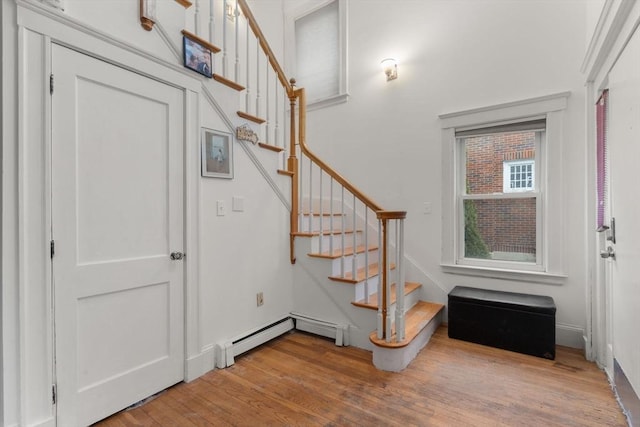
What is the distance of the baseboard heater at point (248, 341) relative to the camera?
226 centimetres

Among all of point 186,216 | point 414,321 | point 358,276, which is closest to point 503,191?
point 414,321

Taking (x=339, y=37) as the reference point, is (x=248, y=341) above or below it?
below

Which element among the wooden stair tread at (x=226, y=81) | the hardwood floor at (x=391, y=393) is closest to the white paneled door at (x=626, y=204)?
the hardwood floor at (x=391, y=393)

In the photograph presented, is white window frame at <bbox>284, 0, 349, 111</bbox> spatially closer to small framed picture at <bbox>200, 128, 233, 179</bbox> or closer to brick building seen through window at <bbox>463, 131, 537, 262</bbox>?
brick building seen through window at <bbox>463, 131, 537, 262</bbox>

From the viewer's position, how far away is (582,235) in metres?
2.55

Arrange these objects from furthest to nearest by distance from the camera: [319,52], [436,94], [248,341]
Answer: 1. [319,52]
2. [436,94]
3. [248,341]

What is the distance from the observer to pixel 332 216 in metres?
2.94

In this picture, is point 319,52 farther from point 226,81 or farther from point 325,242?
point 325,242

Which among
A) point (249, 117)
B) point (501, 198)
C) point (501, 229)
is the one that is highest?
point (249, 117)

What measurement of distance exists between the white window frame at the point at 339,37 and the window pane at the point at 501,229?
1.95 m

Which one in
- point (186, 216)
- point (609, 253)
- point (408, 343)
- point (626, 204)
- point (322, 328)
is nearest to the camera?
point (626, 204)

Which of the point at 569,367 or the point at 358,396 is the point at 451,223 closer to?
the point at 569,367

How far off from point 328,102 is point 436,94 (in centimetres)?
130

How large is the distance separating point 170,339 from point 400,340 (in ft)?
5.15
